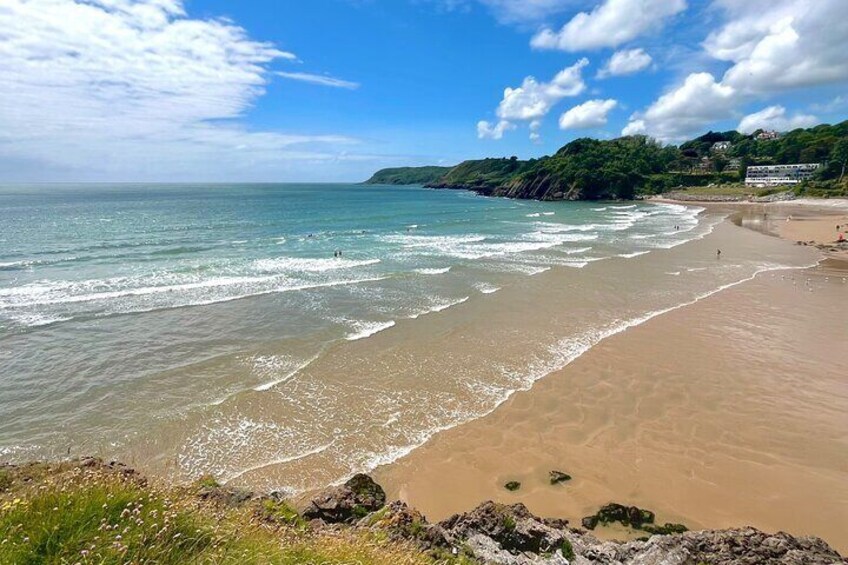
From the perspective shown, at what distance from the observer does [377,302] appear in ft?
69.0

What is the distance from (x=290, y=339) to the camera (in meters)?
16.2

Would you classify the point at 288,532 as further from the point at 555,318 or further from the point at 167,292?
the point at 167,292

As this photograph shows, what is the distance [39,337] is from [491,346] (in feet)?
52.7

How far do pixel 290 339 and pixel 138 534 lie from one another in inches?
510

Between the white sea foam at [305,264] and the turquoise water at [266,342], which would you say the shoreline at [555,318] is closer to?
the turquoise water at [266,342]

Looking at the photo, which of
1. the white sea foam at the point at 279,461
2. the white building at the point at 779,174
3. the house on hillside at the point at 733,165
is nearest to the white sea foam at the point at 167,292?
the white sea foam at the point at 279,461

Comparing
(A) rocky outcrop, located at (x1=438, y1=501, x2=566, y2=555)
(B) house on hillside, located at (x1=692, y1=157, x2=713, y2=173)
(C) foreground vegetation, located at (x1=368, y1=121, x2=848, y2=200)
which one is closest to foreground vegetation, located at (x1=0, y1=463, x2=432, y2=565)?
(A) rocky outcrop, located at (x1=438, y1=501, x2=566, y2=555)

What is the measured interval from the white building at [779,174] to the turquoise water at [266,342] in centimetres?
11196

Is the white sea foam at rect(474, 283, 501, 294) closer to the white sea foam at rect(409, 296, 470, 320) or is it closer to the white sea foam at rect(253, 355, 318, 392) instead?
the white sea foam at rect(409, 296, 470, 320)

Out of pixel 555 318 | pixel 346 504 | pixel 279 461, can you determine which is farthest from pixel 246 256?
pixel 346 504

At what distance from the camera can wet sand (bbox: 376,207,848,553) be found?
8.55 m

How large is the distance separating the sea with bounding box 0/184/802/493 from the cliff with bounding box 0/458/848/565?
2.17 meters

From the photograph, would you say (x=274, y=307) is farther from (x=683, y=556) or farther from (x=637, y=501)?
(x=683, y=556)

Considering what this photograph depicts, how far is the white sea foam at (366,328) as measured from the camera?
54.0 feet
